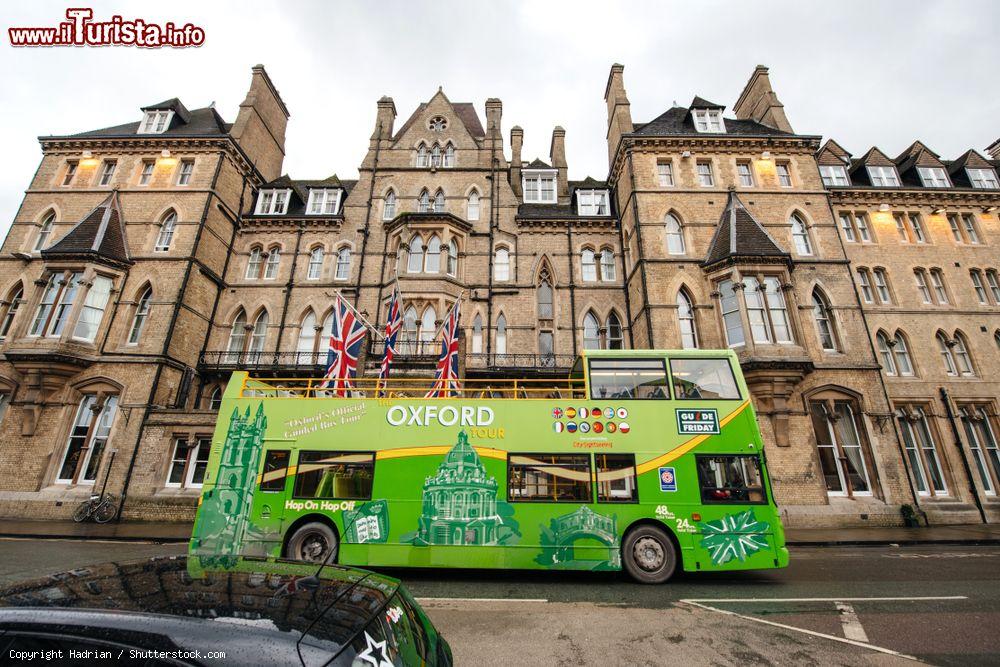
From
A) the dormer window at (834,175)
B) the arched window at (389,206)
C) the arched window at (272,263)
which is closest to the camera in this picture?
the dormer window at (834,175)

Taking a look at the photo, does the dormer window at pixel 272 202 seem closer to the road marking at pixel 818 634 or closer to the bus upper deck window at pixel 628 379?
the bus upper deck window at pixel 628 379

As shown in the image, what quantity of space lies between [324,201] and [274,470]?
17.6 metres

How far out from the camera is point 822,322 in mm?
16609

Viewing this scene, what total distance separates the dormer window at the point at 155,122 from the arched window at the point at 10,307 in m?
9.48

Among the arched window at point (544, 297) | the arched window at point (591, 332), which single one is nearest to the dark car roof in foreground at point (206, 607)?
the arched window at point (591, 332)

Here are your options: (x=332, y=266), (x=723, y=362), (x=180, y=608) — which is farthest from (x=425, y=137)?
(x=180, y=608)

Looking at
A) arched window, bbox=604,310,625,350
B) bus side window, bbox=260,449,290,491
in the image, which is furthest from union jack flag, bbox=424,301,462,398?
arched window, bbox=604,310,625,350

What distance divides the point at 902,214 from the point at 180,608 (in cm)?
2934

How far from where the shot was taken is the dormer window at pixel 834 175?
2014 cm

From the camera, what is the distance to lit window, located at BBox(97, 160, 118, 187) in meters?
19.6

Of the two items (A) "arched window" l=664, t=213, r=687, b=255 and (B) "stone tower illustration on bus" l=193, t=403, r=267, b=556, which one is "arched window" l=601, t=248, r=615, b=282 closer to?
(A) "arched window" l=664, t=213, r=687, b=255

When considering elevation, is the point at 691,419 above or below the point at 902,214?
below

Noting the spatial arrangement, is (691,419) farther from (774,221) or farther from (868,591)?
(774,221)

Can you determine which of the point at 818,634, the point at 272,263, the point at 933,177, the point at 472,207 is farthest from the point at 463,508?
the point at 933,177
